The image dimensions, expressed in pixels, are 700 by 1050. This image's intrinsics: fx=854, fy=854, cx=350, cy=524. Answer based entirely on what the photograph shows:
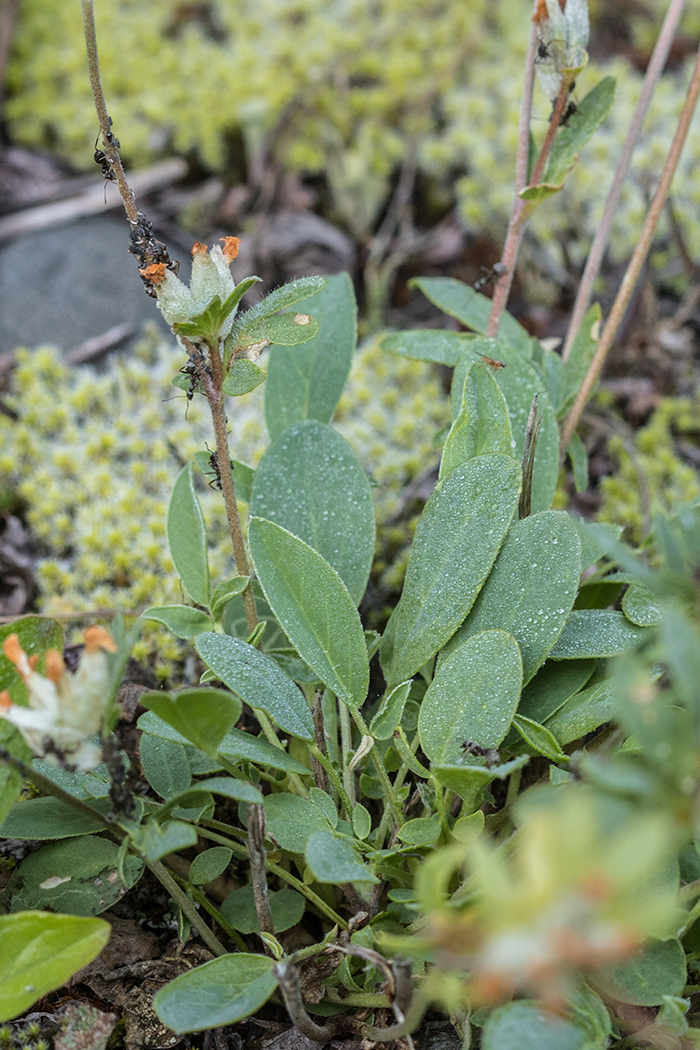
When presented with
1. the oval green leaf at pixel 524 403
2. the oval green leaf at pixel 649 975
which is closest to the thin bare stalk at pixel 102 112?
the oval green leaf at pixel 524 403

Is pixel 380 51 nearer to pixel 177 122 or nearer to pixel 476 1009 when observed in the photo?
pixel 177 122

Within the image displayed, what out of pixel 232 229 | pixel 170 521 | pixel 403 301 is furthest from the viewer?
pixel 232 229

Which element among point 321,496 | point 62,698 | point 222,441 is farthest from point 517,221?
point 62,698

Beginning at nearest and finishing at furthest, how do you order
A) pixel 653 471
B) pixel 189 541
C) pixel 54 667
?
1. pixel 54 667
2. pixel 189 541
3. pixel 653 471

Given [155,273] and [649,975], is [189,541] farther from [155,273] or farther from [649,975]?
[649,975]

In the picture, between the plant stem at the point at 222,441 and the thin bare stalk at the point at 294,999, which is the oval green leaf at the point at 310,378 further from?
the thin bare stalk at the point at 294,999

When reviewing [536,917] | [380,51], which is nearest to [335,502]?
[536,917]

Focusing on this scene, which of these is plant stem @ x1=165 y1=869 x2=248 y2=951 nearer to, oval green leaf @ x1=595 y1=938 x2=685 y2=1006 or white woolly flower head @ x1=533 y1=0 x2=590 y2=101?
oval green leaf @ x1=595 y1=938 x2=685 y2=1006
